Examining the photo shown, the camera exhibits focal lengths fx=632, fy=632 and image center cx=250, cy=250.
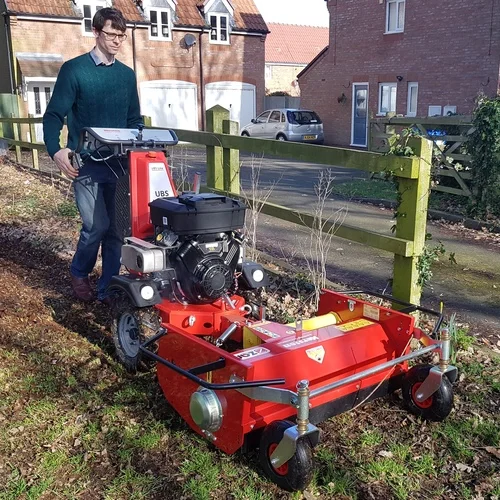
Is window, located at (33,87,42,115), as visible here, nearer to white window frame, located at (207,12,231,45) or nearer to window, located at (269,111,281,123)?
white window frame, located at (207,12,231,45)

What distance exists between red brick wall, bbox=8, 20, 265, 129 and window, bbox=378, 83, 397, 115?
7.80 m

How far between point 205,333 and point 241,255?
54 centimetres

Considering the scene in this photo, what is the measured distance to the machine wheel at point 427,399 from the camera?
11.0 feet

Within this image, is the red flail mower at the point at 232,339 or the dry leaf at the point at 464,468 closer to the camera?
the red flail mower at the point at 232,339

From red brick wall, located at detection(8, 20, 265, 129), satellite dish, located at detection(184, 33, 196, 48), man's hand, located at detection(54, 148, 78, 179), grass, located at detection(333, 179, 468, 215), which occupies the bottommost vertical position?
grass, located at detection(333, 179, 468, 215)

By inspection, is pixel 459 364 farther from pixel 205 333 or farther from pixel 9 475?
pixel 9 475

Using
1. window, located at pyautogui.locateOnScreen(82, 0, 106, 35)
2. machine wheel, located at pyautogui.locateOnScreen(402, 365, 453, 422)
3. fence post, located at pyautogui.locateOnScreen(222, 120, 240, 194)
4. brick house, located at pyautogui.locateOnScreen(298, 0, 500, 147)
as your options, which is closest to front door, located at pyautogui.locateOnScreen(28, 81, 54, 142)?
window, located at pyautogui.locateOnScreen(82, 0, 106, 35)

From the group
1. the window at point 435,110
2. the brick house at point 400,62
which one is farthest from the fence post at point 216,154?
the window at point 435,110

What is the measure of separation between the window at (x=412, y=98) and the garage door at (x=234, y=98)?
29.0ft

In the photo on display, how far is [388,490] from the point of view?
2.91 metres

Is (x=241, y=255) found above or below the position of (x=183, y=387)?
above

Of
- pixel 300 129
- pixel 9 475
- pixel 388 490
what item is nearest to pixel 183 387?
pixel 9 475

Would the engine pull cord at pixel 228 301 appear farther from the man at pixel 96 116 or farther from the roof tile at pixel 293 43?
the roof tile at pixel 293 43

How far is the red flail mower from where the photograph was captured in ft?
9.57
